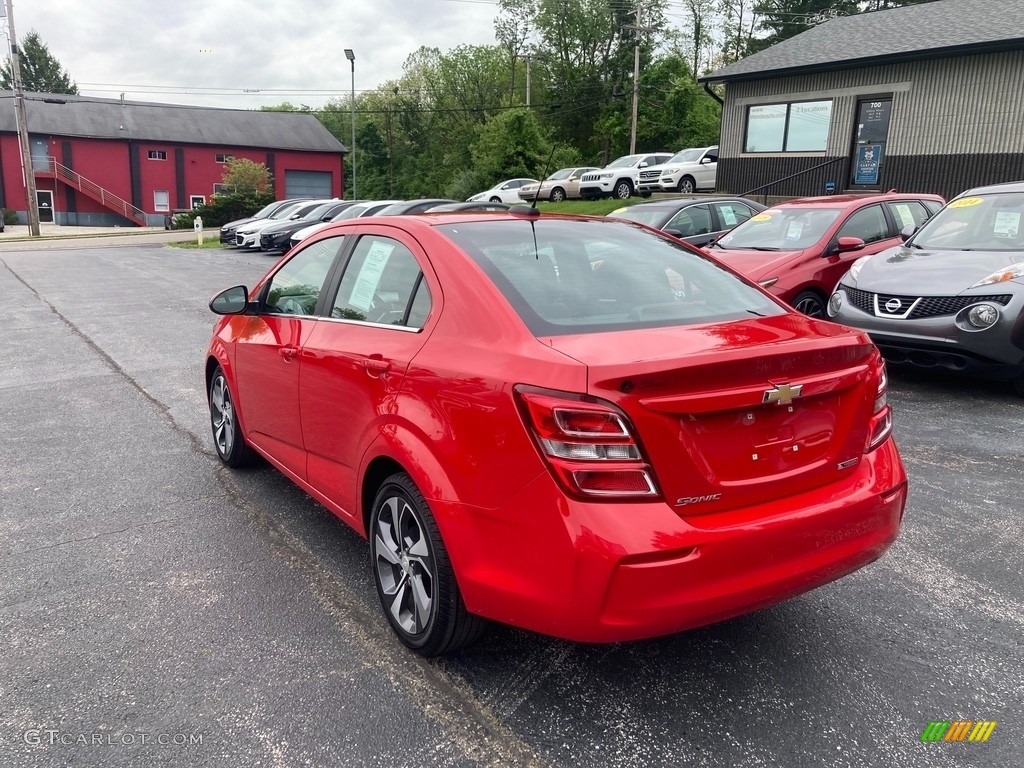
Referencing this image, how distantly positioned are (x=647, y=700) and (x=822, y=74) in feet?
73.8

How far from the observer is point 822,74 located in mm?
21719

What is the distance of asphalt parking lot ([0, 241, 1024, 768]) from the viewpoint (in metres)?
2.58

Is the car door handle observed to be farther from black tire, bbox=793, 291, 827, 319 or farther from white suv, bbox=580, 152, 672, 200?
white suv, bbox=580, 152, 672, 200

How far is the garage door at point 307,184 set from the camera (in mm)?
58688

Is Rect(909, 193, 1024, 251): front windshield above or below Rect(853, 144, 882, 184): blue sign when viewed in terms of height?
below

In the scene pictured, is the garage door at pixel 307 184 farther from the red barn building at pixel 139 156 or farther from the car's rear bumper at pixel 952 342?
the car's rear bumper at pixel 952 342

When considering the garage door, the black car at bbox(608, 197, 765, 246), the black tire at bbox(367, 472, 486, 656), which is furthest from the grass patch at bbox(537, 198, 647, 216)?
the garage door

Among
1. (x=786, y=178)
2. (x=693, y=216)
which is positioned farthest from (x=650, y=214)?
(x=786, y=178)

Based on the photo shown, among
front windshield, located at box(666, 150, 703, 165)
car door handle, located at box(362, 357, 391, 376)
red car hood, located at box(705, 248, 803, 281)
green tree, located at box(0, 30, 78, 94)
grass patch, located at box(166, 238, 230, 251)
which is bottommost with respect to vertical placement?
grass patch, located at box(166, 238, 230, 251)

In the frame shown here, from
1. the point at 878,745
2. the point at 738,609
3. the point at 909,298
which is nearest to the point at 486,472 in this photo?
the point at 738,609

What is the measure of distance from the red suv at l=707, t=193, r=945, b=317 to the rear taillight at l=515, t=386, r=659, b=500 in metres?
Result: 6.51

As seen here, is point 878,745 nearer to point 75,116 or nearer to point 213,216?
point 213,216

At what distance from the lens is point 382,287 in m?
3.49

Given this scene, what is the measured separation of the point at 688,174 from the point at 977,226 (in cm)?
1918
